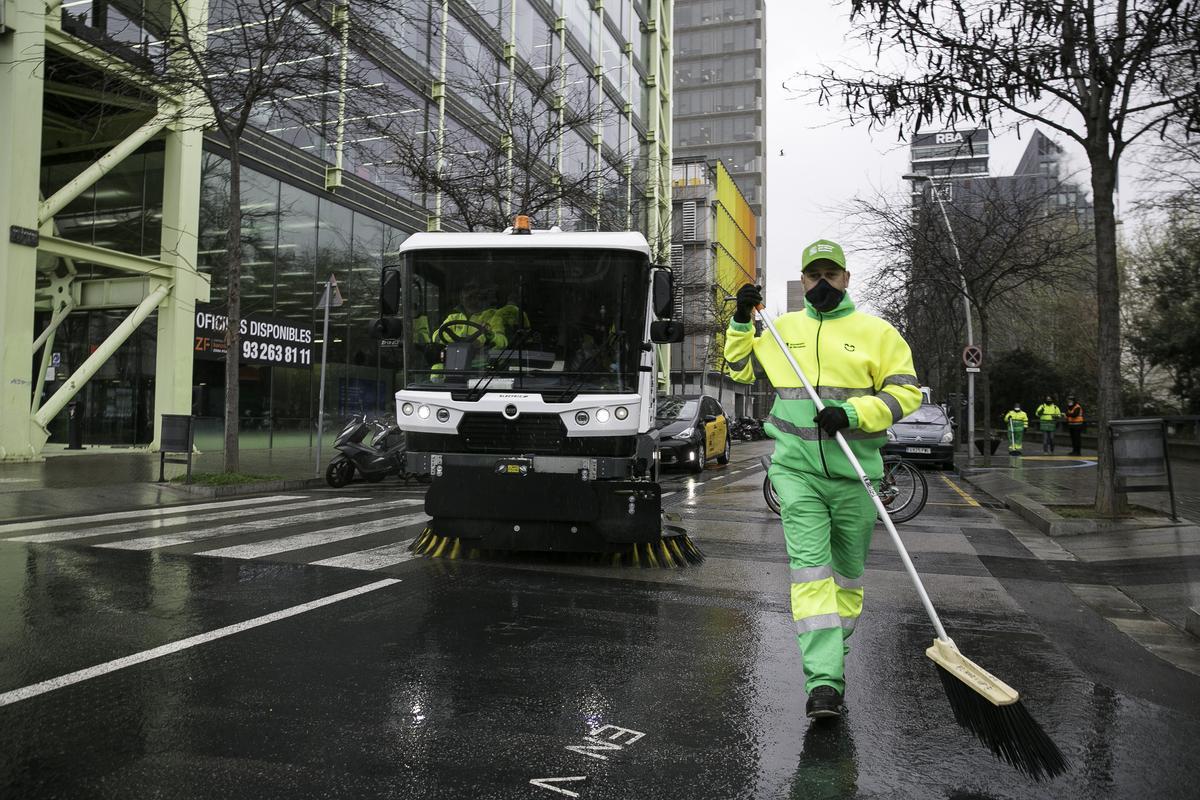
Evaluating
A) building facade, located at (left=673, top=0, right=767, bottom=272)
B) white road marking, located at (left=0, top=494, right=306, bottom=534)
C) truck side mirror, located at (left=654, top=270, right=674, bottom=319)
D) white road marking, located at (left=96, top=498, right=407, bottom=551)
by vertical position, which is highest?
building facade, located at (left=673, top=0, right=767, bottom=272)

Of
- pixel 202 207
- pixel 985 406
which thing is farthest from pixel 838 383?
pixel 202 207

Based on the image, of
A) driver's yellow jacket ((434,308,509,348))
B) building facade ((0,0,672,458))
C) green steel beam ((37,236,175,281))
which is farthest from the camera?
green steel beam ((37,236,175,281))

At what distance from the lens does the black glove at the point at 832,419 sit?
3.72m

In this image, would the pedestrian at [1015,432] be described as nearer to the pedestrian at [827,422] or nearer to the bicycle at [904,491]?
the bicycle at [904,491]

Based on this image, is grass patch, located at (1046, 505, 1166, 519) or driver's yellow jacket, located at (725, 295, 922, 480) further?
grass patch, located at (1046, 505, 1166, 519)

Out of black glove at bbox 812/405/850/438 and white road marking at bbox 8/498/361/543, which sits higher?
black glove at bbox 812/405/850/438

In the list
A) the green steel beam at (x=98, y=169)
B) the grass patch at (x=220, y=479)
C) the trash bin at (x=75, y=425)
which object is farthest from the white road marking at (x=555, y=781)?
the trash bin at (x=75, y=425)

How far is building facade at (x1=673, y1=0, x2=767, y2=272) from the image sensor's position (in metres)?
104

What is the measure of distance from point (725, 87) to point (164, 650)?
108707 millimetres

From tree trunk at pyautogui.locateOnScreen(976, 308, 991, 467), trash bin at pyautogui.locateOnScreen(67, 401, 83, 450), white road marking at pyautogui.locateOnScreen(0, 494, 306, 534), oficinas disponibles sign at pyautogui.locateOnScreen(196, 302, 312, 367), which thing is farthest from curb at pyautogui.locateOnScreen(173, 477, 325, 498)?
tree trunk at pyautogui.locateOnScreen(976, 308, 991, 467)

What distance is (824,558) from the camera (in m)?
3.88

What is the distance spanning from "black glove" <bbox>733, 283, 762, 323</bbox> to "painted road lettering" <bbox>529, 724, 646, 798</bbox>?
1.94m

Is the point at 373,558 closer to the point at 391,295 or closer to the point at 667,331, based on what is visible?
the point at 391,295

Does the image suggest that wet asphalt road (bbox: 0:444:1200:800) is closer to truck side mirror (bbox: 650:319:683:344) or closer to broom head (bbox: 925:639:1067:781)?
broom head (bbox: 925:639:1067:781)
